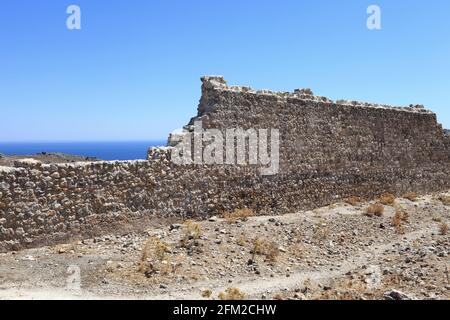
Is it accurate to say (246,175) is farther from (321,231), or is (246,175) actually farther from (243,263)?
(243,263)

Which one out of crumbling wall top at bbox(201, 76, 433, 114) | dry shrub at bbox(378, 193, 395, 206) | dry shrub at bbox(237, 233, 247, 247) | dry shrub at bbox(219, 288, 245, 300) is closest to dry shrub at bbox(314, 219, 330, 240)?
dry shrub at bbox(237, 233, 247, 247)

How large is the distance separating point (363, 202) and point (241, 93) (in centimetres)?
637

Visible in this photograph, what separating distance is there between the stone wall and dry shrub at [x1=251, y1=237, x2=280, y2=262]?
2263mm

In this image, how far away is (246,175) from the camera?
12.8 m

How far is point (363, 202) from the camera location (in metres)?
15.9

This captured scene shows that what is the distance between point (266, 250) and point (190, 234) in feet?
5.67

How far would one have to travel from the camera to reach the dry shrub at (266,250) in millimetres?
9789

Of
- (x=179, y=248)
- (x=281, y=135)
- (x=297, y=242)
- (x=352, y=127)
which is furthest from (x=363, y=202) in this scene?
(x=179, y=248)

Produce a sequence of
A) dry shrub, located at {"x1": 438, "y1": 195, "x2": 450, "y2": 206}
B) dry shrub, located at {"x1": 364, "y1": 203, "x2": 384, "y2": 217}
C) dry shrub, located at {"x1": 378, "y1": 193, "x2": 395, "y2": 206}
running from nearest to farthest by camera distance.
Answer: dry shrub, located at {"x1": 364, "y1": 203, "x2": 384, "y2": 217}, dry shrub, located at {"x1": 378, "y1": 193, "x2": 395, "y2": 206}, dry shrub, located at {"x1": 438, "y1": 195, "x2": 450, "y2": 206}

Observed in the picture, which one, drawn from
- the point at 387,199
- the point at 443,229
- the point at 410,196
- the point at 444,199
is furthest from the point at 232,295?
the point at 444,199

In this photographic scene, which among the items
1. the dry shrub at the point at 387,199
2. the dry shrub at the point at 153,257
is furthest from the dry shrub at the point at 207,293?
the dry shrub at the point at 387,199

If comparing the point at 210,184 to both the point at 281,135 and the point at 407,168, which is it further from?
the point at 407,168

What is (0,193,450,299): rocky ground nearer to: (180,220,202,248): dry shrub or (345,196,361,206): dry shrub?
(180,220,202,248): dry shrub

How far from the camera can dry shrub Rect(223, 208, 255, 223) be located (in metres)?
11.9
